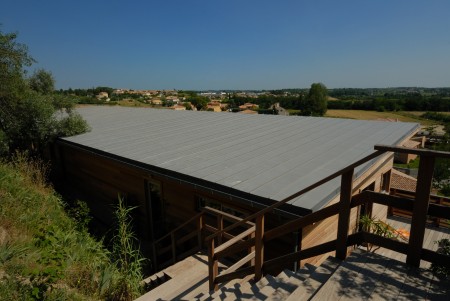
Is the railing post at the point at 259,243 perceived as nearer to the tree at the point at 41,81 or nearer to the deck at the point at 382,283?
the deck at the point at 382,283

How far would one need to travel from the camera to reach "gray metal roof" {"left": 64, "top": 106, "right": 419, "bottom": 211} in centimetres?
479

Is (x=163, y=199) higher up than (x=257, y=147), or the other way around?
(x=257, y=147)

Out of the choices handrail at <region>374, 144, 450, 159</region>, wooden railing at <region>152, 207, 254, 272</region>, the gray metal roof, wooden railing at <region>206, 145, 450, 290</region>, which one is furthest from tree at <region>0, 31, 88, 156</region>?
handrail at <region>374, 144, 450, 159</region>

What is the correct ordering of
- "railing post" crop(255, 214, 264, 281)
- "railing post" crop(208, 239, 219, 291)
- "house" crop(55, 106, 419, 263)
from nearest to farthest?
"railing post" crop(255, 214, 264, 281)
"railing post" crop(208, 239, 219, 291)
"house" crop(55, 106, 419, 263)

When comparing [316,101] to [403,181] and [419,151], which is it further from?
[419,151]

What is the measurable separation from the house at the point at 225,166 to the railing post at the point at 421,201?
1567 millimetres

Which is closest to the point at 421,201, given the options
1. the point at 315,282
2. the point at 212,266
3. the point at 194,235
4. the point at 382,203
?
the point at 382,203

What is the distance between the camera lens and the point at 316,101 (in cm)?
8488

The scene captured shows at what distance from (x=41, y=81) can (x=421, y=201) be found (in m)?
12.7

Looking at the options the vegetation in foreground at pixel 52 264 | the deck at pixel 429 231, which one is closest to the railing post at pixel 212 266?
the vegetation in foreground at pixel 52 264

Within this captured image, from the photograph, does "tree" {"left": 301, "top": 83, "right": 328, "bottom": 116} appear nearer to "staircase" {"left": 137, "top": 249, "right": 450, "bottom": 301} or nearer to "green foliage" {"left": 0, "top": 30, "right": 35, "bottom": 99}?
"green foliage" {"left": 0, "top": 30, "right": 35, "bottom": 99}

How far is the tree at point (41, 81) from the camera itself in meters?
11.0

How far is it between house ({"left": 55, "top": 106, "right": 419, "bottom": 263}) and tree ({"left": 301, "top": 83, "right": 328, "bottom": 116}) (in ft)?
253

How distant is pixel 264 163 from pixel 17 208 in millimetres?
5027
